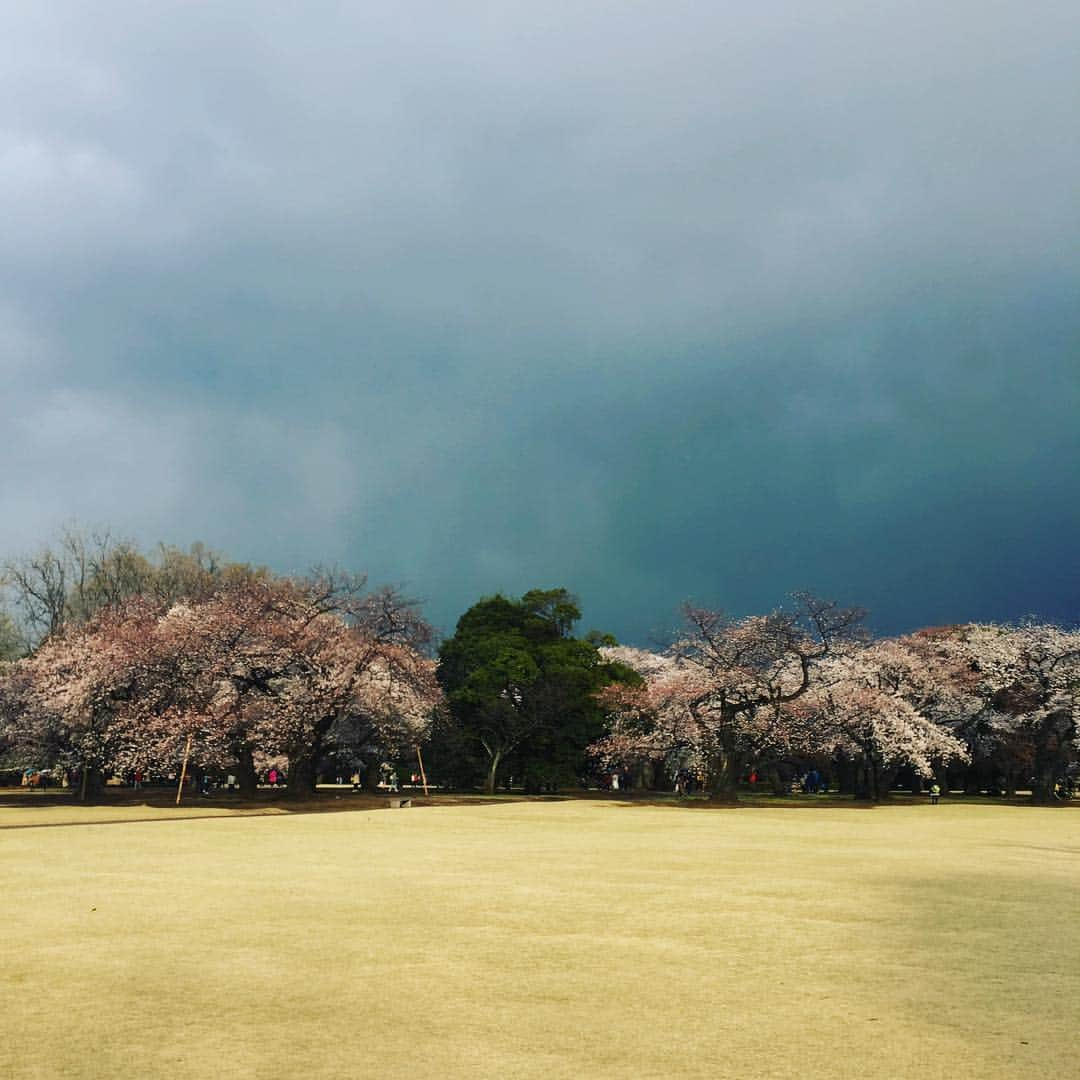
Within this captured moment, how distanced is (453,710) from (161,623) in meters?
16.5

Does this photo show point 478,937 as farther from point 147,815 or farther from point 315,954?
point 147,815

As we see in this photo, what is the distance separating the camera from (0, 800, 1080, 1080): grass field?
260 inches

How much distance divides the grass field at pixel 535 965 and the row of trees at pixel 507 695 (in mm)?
22650

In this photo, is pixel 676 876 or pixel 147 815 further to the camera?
A: pixel 147 815

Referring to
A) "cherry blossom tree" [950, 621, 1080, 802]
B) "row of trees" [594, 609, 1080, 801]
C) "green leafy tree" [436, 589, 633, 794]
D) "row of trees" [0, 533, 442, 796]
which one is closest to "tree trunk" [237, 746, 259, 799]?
"row of trees" [0, 533, 442, 796]

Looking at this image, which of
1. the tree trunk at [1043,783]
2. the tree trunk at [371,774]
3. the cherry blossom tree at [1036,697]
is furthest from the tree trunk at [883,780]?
the tree trunk at [371,774]

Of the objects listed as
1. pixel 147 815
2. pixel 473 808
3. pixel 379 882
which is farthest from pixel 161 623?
pixel 379 882

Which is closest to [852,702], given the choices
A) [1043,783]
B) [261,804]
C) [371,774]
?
[1043,783]

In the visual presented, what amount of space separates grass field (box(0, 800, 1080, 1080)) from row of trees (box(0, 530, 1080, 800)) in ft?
74.3

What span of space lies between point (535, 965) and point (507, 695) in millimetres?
44744

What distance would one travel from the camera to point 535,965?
9.34 m

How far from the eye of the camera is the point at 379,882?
15.6m

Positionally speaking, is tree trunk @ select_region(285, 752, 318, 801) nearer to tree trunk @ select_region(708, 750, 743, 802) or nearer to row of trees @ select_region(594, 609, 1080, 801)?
row of trees @ select_region(594, 609, 1080, 801)

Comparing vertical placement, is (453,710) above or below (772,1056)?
above
